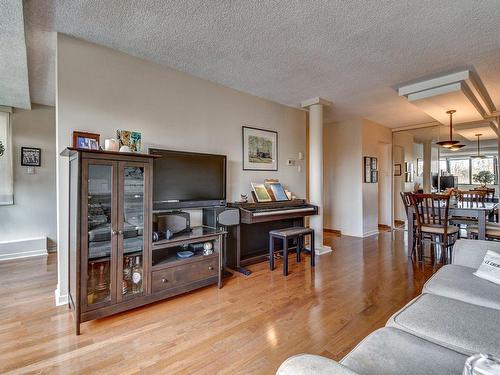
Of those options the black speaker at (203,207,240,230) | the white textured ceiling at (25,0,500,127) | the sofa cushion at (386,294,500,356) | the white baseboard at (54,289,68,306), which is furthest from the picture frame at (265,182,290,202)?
the white baseboard at (54,289,68,306)

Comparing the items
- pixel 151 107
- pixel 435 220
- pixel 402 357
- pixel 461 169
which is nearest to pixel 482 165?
pixel 461 169

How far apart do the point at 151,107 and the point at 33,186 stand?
2.89m

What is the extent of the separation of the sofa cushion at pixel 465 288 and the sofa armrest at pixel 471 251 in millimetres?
118

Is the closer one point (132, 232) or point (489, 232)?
point (132, 232)

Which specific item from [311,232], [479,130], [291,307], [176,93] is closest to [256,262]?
[311,232]

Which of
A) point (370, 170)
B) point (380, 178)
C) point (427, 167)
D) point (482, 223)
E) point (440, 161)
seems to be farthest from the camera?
point (380, 178)

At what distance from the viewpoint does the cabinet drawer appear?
238 centimetres

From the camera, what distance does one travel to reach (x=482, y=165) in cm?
580

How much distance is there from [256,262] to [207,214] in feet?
3.41

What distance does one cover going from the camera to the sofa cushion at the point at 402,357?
0.95m

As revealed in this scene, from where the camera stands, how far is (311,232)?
3629 mm

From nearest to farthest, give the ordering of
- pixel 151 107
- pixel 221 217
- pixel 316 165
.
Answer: pixel 151 107, pixel 221 217, pixel 316 165

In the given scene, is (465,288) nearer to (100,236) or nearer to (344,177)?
A: (100,236)

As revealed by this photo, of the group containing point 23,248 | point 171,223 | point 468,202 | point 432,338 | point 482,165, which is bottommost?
point 23,248
